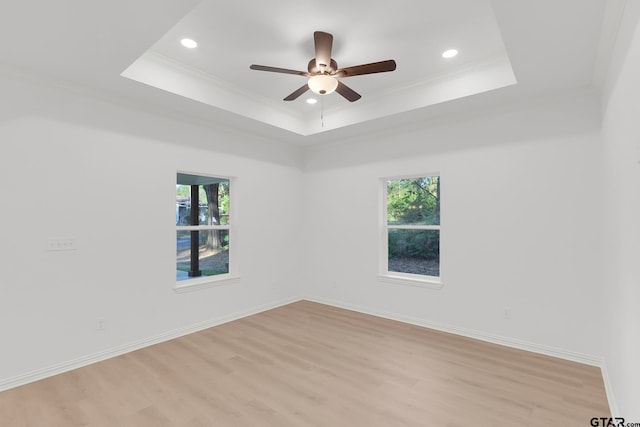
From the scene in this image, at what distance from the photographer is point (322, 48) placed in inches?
99.0

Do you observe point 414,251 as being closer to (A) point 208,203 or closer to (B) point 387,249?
(B) point 387,249

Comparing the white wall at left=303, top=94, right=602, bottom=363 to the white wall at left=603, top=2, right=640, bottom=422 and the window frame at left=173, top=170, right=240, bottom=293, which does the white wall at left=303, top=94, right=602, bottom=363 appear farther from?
the window frame at left=173, top=170, right=240, bottom=293

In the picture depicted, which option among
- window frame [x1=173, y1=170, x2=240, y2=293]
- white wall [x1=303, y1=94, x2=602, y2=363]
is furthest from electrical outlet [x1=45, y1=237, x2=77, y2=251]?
white wall [x1=303, y1=94, x2=602, y2=363]

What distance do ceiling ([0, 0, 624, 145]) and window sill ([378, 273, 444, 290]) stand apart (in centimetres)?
207

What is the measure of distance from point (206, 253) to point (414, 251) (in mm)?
2854

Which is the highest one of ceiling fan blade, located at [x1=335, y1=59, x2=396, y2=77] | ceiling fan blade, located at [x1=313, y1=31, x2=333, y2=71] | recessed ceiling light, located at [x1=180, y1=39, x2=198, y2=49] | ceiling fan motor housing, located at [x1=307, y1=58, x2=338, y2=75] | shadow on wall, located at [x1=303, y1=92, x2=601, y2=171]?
recessed ceiling light, located at [x1=180, y1=39, x2=198, y2=49]

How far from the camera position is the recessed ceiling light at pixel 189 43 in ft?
9.23

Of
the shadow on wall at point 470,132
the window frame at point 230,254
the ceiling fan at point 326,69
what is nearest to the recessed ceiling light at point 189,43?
the ceiling fan at point 326,69

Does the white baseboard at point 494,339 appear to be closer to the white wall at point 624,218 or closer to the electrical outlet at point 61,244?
the white wall at point 624,218

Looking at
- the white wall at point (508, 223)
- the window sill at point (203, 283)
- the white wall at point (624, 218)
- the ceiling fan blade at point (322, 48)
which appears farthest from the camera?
the window sill at point (203, 283)

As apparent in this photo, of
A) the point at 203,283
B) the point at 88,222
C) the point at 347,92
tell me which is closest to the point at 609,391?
the point at 347,92

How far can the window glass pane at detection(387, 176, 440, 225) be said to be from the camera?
13.9 feet

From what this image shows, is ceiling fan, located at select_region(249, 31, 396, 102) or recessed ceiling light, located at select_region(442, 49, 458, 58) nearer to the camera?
ceiling fan, located at select_region(249, 31, 396, 102)

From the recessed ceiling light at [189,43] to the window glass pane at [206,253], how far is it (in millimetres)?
2161
